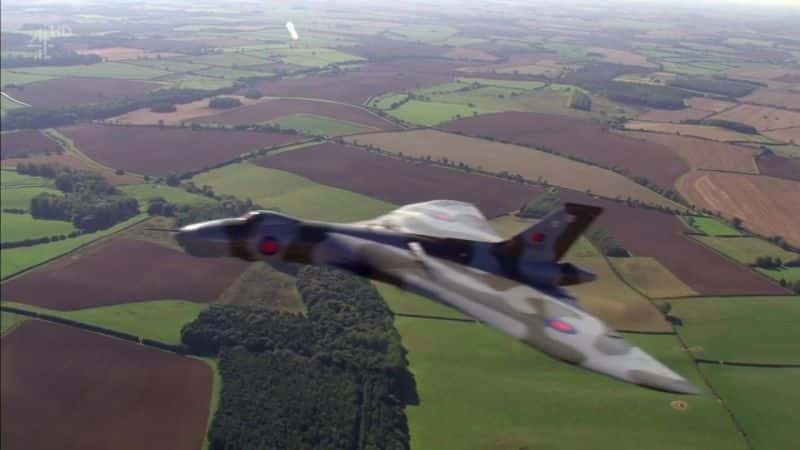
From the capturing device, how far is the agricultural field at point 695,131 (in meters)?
122

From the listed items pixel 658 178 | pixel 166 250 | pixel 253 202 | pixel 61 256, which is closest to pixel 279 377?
pixel 166 250

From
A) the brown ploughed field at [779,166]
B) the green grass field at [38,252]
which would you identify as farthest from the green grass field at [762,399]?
the green grass field at [38,252]

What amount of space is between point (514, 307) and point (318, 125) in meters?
104

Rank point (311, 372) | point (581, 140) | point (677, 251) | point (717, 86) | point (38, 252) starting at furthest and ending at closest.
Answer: point (717, 86) → point (581, 140) → point (677, 251) → point (38, 252) → point (311, 372)

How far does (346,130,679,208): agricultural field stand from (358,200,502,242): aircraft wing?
197ft

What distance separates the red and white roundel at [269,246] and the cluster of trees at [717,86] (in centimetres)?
16248

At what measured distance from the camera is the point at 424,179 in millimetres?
97625

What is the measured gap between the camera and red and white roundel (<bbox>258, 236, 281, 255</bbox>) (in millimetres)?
31578

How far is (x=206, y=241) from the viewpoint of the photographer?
30.9m

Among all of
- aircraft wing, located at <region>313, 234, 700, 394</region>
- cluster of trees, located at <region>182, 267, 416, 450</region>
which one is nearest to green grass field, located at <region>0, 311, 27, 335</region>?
cluster of trees, located at <region>182, 267, 416, 450</region>

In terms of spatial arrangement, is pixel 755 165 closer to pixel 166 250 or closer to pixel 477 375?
pixel 477 375

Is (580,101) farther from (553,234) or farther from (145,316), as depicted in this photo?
(553,234)

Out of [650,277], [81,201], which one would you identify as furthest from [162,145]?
[650,277]

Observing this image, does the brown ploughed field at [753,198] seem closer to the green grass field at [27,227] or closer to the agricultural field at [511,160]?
the agricultural field at [511,160]
